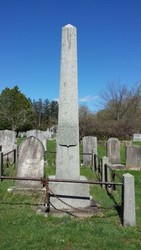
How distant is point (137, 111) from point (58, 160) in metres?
40.9

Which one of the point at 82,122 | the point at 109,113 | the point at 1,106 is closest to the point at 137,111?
the point at 109,113

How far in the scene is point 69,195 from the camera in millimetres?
7227

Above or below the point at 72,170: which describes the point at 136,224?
below

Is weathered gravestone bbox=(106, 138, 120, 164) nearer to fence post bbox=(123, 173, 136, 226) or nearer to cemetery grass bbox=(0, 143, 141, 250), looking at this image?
cemetery grass bbox=(0, 143, 141, 250)

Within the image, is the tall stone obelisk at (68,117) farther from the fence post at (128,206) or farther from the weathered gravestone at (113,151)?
the weathered gravestone at (113,151)

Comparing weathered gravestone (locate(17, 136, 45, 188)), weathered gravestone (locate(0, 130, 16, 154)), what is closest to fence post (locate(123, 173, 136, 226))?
weathered gravestone (locate(17, 136, 45, 188))

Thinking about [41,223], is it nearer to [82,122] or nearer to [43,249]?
[43,249]

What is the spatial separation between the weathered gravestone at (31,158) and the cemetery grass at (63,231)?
259cm

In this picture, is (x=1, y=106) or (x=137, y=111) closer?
(x=137, y=111)

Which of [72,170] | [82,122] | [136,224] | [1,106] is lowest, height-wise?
[136,224]

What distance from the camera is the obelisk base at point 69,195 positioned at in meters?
7.21

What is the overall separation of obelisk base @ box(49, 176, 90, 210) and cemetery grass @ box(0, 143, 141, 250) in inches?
16.2

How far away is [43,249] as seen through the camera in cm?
508

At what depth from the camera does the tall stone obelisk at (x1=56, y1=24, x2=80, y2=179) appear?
7285 mm
